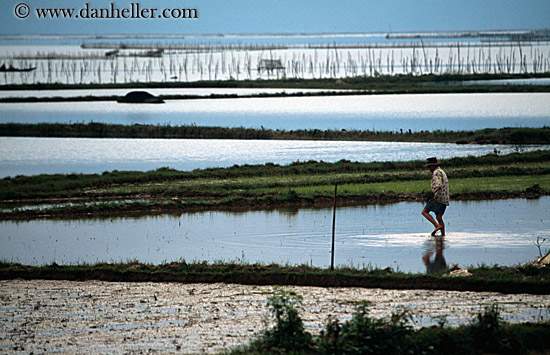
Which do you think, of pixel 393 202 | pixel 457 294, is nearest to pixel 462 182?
pixel 393 202

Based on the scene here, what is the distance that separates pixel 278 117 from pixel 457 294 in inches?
1548

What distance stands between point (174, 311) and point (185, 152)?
23.8m

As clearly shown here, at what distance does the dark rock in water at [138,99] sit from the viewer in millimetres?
60188

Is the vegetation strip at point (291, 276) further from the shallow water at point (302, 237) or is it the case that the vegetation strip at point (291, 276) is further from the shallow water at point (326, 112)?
the shallow water at point (326, 112)

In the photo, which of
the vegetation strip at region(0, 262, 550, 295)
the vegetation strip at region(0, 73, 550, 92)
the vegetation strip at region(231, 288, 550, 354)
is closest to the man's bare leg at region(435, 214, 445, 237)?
the vegetation strip at region(0, 262, 550, 295)

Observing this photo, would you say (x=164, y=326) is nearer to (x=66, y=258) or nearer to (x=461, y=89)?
(x=66, y=258)

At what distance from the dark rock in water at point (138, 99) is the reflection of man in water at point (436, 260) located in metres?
50.1

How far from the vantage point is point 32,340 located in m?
8.13

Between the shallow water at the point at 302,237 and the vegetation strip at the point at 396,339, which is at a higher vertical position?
the shallow water at the point at 302,237

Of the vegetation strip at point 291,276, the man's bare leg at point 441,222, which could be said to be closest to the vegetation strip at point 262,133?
the man's bare leg at point 441,222

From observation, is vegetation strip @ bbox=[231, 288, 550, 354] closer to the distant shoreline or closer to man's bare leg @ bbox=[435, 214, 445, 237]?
man's bare leg @ bbox=[435, 214, 445, 237]

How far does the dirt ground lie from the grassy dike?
7.66 meters

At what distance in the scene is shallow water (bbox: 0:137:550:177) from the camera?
92.7 ft

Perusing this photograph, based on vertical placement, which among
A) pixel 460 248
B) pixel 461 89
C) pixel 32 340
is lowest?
pixel 32 340
